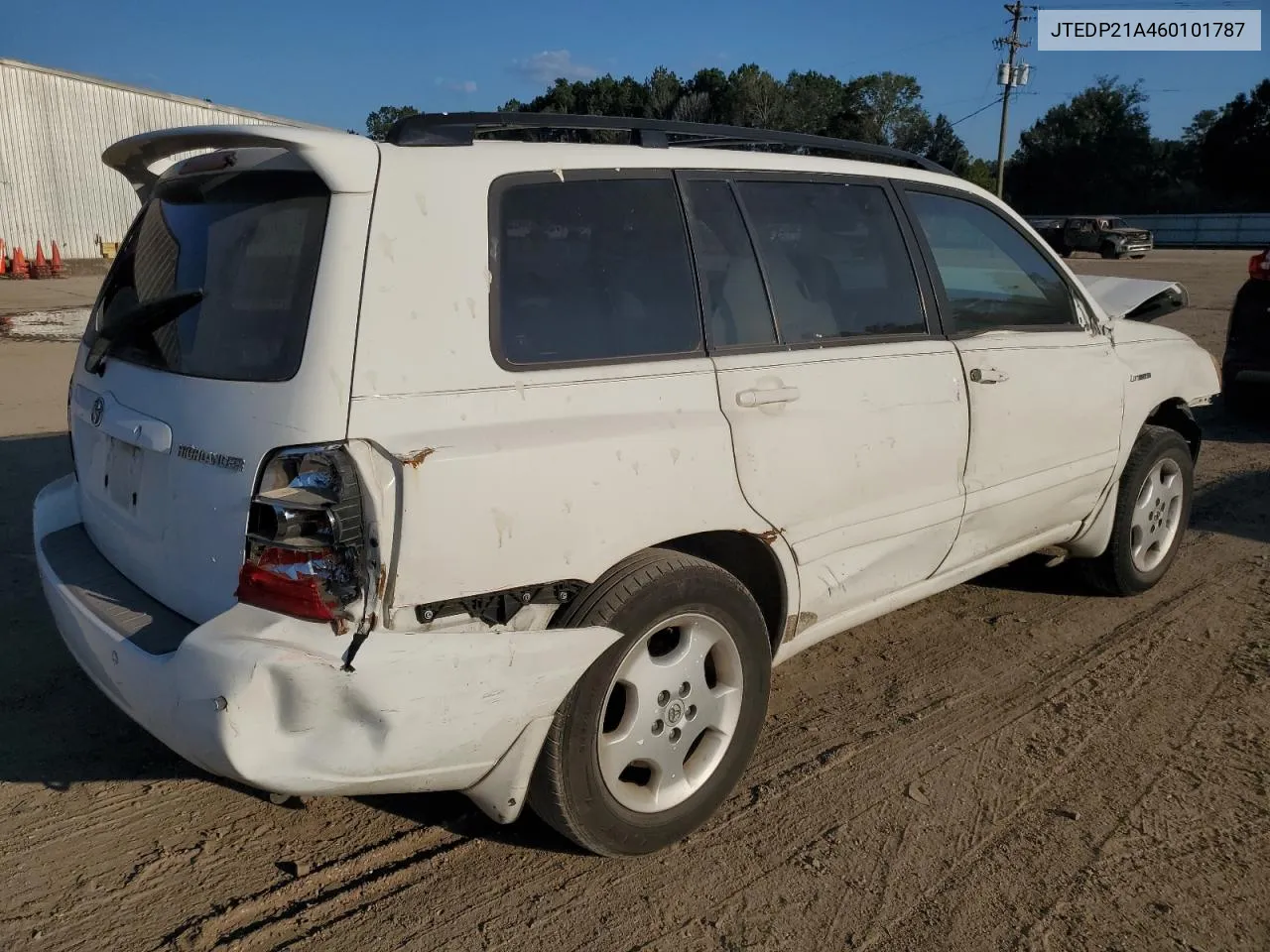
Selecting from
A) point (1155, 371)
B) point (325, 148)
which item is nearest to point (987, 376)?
point (1155, 371)

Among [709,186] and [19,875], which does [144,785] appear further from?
[709,186]

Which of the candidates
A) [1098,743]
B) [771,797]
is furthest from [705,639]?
[1098,743]

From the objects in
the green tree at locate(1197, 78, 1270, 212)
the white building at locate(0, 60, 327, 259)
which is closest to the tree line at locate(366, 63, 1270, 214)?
the green tree at locate(1197, 78, 1270, 212)

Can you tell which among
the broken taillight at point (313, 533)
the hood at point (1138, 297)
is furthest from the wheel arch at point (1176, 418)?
the broken taillight at point (313, 533)

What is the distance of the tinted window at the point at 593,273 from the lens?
8.66ft

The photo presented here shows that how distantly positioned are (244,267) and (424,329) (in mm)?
542

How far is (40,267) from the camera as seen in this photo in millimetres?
22406

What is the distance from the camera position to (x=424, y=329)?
2.44 meters

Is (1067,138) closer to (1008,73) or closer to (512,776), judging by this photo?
(1008,73)

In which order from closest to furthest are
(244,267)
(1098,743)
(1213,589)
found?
(244,267), (1098,743), (1213,589)

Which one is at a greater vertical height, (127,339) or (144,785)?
(127,339)

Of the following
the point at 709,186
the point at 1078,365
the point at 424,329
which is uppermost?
the point at 709,186

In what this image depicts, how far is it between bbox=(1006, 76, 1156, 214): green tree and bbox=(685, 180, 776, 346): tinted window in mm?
63549

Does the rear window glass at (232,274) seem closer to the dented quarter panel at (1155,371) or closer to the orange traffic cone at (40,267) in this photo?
the dented quarter panel at (1155,371)
